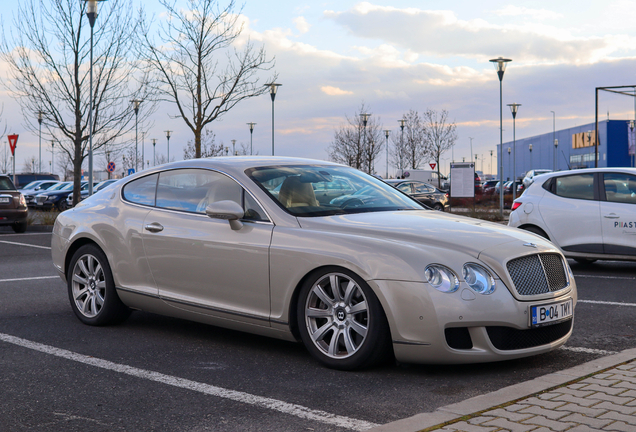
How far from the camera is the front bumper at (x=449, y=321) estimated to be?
4.52 m

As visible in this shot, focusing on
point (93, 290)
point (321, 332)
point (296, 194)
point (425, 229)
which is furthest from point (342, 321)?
point (93, 290)

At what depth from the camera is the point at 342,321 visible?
4863 millimetres

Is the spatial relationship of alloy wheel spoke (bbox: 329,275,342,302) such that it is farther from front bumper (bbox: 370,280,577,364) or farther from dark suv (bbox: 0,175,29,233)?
dark suv (bbox: 0,175,29,233)

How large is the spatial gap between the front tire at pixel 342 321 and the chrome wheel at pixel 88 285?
2.30m

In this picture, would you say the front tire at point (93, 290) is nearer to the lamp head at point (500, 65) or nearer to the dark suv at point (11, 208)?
the dark suv at point (11, 208)

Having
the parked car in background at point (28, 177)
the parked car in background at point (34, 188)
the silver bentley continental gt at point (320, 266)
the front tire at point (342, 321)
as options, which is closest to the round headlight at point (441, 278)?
the silver bentley continental gt at point (320, 266)

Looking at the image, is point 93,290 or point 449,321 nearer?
point 449,321

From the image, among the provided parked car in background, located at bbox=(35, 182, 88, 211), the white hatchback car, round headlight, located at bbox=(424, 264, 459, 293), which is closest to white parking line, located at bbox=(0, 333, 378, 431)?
round headlight, located at bbox=(424, 264, 459, 293)

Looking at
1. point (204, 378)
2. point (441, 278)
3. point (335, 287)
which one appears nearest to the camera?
point (441, 278)

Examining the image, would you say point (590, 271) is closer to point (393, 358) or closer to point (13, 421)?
point (393, 358)

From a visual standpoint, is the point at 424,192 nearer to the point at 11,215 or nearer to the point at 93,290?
the point at 11,215

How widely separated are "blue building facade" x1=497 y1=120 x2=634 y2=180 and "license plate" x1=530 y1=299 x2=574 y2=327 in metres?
57.6

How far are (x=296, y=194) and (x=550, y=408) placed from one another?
8.12 ft

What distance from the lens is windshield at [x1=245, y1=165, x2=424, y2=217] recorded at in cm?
546
